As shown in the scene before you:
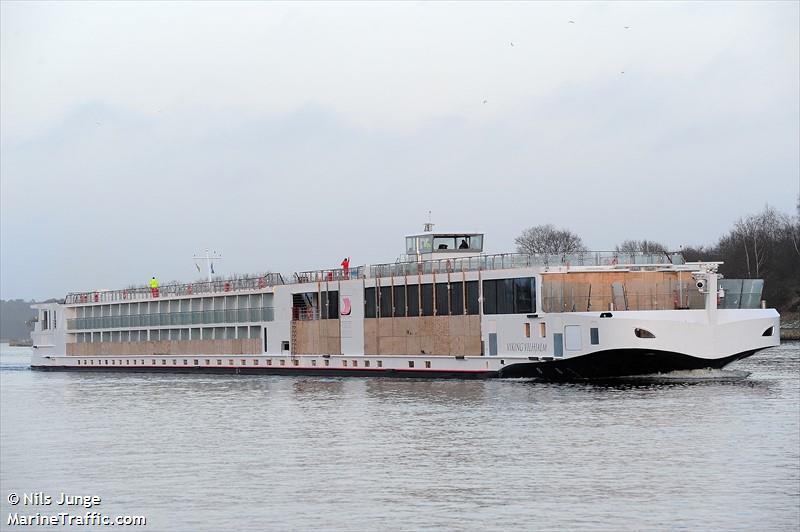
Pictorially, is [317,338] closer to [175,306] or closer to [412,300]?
[412,300]

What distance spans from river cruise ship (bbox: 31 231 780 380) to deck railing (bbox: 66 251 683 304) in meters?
0.08

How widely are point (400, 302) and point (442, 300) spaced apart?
355cm

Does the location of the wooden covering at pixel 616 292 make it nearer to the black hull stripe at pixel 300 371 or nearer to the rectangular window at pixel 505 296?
the rectangular window at pixel 505 296

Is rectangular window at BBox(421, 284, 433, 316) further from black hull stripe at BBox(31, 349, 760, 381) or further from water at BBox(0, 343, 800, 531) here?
water at BBox(0, 343, 800, 531)

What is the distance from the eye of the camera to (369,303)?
6969 cm

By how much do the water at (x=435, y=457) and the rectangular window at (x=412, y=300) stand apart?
32.0ft

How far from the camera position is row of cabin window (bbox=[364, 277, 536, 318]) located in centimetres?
5934

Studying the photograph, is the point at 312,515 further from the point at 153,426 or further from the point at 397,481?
the point at 153,426

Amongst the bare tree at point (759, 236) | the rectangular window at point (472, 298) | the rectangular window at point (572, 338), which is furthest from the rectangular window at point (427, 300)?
the bare tree at point (759, 236)

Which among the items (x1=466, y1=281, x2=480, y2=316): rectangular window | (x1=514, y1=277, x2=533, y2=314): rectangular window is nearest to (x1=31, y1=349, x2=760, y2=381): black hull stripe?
(x1=514, y1=277, x2=533, y2=314): rectangular window

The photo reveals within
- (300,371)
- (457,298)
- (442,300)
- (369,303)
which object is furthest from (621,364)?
(300,371)

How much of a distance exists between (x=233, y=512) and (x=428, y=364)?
38.6m

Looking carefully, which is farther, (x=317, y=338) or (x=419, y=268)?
(x=317, y=338)

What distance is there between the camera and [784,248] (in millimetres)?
145375
